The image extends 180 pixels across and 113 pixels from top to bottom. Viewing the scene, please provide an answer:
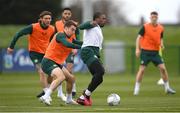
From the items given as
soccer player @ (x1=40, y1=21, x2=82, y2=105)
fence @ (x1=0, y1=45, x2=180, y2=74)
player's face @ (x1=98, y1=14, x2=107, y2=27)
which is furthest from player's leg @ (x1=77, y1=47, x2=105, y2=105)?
fence @ (x1=0, y1=45, x2=180, y2=74)

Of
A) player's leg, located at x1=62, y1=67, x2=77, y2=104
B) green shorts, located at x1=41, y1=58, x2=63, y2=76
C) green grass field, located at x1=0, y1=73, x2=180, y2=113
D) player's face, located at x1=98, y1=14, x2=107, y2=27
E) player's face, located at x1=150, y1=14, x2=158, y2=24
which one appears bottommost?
green grass field, located at x1=0, y1=73, x2=180, y2=113

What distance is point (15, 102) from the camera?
1928 cm

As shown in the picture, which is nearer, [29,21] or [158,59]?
[158,59]

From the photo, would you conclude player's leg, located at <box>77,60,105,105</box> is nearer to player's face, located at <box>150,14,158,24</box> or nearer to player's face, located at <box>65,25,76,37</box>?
player's face, located at <box>65,25,76,37</box>

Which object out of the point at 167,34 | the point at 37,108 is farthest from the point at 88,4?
the point at 37,108

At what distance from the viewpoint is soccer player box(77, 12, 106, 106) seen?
18375 mm

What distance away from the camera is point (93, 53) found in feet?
61.4

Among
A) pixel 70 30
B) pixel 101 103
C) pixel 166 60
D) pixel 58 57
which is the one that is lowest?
pixel 166 60

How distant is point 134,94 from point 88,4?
2135 cm

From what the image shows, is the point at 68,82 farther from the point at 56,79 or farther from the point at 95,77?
the point at 56,79

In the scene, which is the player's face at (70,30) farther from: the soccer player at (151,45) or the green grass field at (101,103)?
the soccer player at (151,45)

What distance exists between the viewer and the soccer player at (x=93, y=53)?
60.3ft

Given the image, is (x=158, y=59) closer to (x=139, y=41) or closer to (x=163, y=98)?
(x=139, y=41)

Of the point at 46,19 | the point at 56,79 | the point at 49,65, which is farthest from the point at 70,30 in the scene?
the point at 46,19
